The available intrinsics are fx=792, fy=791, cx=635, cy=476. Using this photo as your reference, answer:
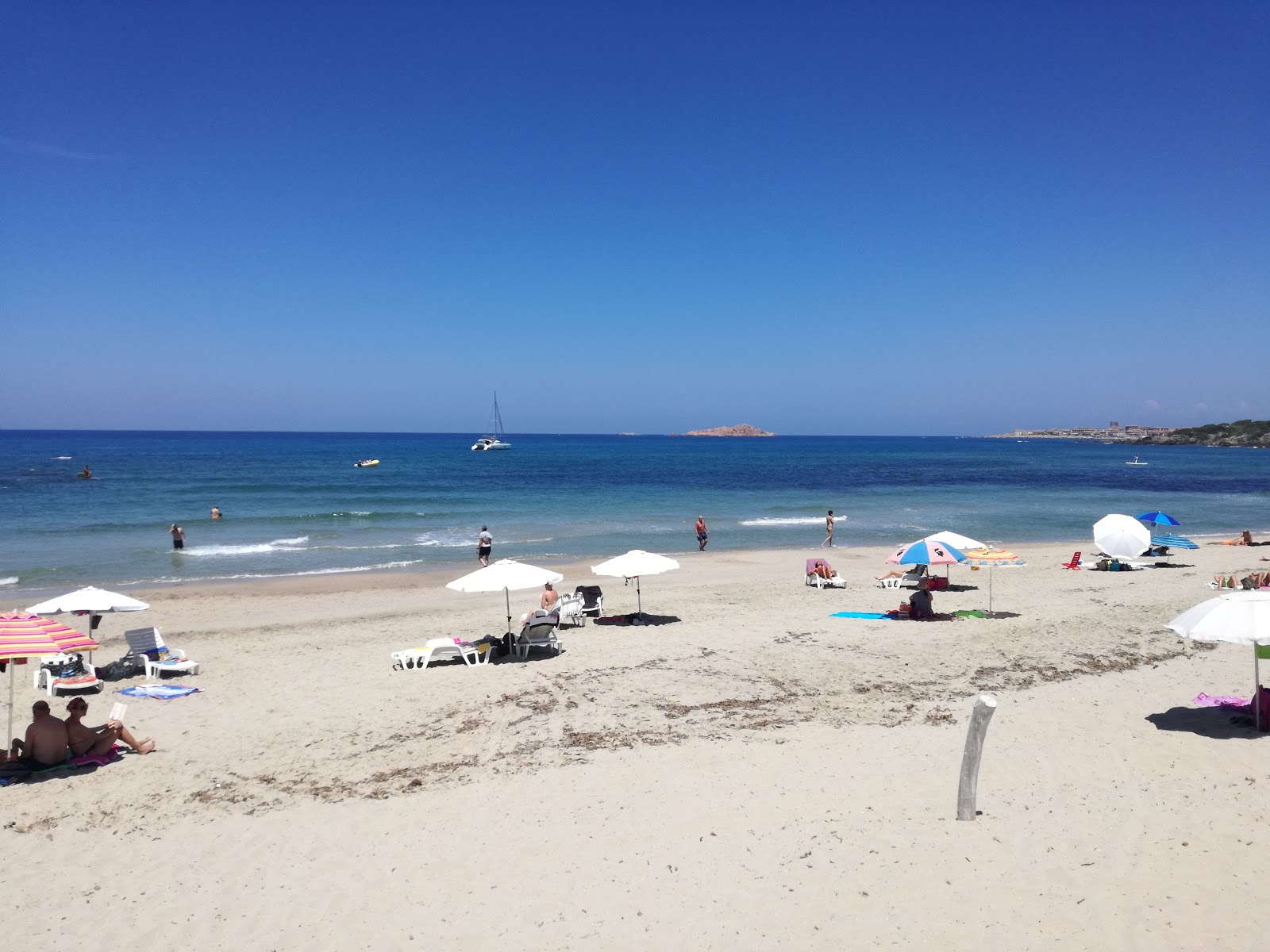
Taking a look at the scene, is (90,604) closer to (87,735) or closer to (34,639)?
(34,639)

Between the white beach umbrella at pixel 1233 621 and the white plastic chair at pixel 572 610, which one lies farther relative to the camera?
the white plastic chair at pixel 572 610

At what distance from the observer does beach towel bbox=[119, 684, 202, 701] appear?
1078cm

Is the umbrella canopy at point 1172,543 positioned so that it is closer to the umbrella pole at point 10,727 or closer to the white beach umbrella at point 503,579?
the white beach umbrella at point 503,579

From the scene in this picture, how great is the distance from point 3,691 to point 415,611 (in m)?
7.23

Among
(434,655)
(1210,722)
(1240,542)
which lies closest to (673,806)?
(1210,722)

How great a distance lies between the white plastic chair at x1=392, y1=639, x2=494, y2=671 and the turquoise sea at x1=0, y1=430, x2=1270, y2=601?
1281cm

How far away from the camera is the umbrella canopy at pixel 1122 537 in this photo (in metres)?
17.5

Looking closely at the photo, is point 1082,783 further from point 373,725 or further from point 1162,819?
point 373,725

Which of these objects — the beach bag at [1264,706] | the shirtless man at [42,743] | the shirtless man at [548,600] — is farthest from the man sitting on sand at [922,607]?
the shirtless man at [42,743]

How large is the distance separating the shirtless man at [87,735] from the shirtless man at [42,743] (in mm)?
156

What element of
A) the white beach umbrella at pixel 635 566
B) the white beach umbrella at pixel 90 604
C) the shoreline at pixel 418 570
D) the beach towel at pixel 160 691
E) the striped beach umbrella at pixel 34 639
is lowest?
the shoreline at pixel 418 570

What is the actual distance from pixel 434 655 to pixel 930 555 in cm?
893

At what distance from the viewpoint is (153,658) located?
1202 cm

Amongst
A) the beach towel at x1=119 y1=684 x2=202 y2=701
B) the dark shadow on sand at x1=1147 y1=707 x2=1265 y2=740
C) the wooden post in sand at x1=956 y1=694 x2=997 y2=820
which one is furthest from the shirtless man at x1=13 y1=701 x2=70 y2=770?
the dark shadow on sand at x1=1147 y1=707 x2=1265 y2=740
